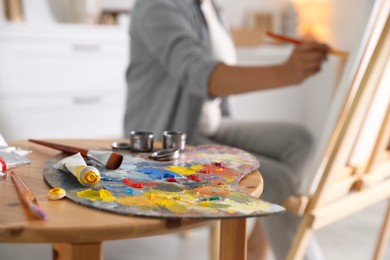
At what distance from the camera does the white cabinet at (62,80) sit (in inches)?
102

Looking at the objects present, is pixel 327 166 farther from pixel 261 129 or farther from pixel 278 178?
pixel 261 129

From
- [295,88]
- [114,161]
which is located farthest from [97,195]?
[295,88]

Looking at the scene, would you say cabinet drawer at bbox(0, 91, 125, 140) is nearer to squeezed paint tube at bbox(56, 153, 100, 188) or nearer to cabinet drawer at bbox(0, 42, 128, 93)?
cabinet drawer at bbox(0, 42, 128, 93)

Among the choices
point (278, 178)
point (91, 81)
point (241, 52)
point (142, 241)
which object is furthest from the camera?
point (241, 52)

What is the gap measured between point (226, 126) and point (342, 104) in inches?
20.9

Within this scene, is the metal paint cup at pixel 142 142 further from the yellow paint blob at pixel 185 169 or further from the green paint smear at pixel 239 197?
the green paint smear at pixel 239 197

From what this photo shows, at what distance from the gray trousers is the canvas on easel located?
0.52 ft

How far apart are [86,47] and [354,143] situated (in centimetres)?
187

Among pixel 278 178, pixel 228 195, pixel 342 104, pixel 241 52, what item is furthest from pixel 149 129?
pixel 241 52

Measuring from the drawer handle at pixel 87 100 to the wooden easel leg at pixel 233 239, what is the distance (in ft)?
7.04

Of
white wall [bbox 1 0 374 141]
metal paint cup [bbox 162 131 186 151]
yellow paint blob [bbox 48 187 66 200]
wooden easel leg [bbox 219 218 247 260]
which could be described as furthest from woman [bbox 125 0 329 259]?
white wall [bbox 1 0 374 141]

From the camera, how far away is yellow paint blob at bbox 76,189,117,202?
683mm

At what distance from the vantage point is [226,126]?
1.69m

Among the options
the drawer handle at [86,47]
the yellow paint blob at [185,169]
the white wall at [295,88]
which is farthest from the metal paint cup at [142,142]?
the white wall at [295,88]
